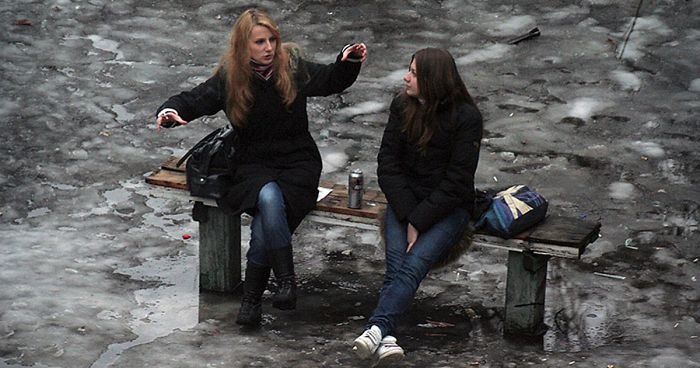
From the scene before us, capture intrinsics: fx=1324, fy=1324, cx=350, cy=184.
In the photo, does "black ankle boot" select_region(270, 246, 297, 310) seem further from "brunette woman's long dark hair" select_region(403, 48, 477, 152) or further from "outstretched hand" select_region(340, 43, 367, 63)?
"outstretched hand" select_region(340, 43, 367, 63)

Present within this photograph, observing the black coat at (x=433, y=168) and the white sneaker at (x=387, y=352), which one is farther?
the black coat at (x=433, y=168)

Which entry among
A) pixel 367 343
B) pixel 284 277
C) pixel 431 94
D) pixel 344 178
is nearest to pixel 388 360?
pixel 367 343

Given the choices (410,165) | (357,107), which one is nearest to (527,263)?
(410,165)

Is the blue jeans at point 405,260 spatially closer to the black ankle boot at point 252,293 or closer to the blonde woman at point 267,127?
the blonde woman at point 267,127

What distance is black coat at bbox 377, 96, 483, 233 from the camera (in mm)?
7395

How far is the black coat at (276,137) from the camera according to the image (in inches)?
307

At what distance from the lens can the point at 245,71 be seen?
785cm

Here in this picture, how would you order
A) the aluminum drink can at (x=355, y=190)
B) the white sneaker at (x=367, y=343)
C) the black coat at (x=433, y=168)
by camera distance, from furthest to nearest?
the aluminum drink can at (x=355, y=190), the black coat at (x=433, y=168), the white sneaker at (x=367, y=343)

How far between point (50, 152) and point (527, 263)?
15.0ft

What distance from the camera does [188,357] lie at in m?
7.27

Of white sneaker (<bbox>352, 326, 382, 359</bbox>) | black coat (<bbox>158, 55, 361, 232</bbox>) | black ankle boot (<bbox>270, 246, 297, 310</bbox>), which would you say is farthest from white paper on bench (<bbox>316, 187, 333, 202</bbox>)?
white sneaker (<bbox>352, 326, 382, 359</bbox>)

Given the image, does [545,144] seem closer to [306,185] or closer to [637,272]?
[637,272]

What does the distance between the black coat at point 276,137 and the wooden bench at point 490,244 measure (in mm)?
203

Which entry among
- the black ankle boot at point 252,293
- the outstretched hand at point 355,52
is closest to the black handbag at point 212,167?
the black ankle boot at point 252,293
